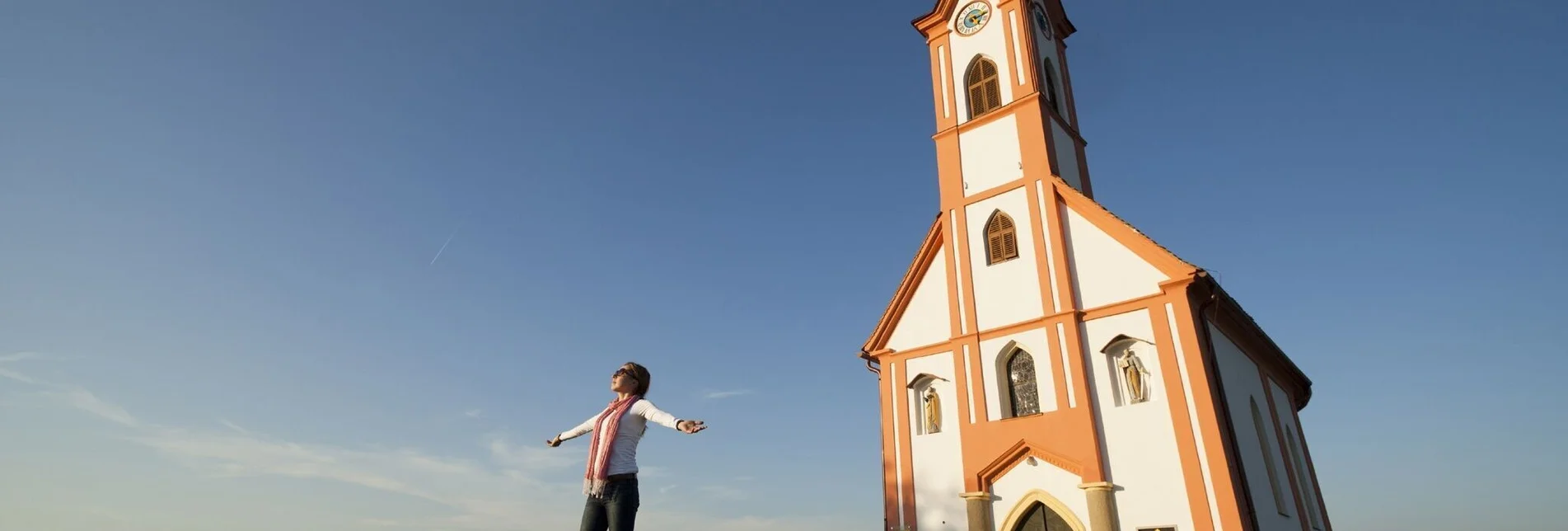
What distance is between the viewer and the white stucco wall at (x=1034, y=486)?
48.6 feet

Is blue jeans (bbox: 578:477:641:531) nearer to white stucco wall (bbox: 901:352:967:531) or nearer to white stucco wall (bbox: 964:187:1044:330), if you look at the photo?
white stucco wall (bbox: 901:352:967:531)

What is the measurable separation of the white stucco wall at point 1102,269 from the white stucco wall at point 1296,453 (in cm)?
530

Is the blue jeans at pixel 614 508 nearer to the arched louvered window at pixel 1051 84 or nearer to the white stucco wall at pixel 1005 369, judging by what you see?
the white stucco wall at pixel 1005 369

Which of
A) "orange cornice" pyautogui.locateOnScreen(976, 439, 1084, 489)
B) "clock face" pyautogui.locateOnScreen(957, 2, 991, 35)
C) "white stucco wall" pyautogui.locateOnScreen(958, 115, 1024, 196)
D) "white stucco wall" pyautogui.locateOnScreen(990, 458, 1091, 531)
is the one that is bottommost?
"white stucco wall" pyautogui.locateOnScreen(990, 458, 1091, 531)

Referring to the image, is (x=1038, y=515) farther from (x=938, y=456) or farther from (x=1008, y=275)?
(x=1008, y=275)

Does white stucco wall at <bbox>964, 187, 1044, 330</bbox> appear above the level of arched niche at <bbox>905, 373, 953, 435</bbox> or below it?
above

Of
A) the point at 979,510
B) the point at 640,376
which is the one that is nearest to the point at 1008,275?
the point at 979,510

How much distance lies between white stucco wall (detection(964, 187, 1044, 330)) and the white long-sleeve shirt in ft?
40.1

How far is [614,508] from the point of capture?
19.5ft

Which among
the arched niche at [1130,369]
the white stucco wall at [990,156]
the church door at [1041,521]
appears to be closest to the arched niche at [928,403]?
the church door at [1041,521]

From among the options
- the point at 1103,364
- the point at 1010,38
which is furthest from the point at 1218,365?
the point at 1010,38

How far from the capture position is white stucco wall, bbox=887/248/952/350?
1839 centimetres

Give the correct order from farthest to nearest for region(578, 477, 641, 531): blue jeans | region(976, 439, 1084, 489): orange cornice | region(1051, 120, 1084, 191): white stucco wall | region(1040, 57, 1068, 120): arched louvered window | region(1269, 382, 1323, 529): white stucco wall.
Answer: region(1040, 57, 1068, 120): arched louvered window
region(1051, 120, 1084, 191): white stucco wall
region(1269, 382, 1323, 529): white stucco wall
region(976, 439, 1084, 489): orange cornice
region(578, 477, 641, 531): blue jeans

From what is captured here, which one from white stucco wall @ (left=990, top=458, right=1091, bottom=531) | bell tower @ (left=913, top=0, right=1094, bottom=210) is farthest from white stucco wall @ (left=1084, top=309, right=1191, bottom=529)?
bell tower @ (left=913, top=0, right=1094, bottom=210)
